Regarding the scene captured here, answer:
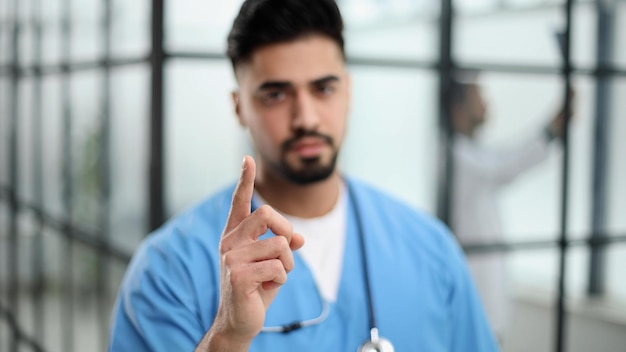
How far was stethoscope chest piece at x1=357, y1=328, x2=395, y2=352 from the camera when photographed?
84 centimetres

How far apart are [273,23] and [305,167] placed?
6.8 inches

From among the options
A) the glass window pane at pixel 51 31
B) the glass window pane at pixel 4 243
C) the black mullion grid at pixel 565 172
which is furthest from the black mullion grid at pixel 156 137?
the glass window pane at pixel 4 243

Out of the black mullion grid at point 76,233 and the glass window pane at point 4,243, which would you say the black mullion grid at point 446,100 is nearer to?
the black mullion grid at point 76,233

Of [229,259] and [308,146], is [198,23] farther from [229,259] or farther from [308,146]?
[229,259]

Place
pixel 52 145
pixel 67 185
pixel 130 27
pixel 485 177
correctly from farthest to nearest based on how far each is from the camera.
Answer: pixel 52 145, pixel 67 185, pixel 485 177, pixel 130 27

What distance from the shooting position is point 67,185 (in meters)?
2.32

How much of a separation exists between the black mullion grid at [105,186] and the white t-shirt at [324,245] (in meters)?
0.92

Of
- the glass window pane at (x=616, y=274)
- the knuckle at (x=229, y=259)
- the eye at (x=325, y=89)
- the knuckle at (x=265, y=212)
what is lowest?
the glass window pane at (x=616, y=274)

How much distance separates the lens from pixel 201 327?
0.84 metres

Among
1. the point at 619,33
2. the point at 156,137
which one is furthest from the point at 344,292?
the point at 619,33

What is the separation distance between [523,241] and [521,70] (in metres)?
0.40

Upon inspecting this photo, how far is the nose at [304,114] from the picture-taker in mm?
832

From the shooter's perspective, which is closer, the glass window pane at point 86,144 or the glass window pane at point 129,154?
the glass window pane at point 129,154

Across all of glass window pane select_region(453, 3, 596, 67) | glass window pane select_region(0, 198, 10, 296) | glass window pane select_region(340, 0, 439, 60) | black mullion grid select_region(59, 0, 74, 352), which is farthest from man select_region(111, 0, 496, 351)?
glass window pane select_region(0, 198, 10, 296)
